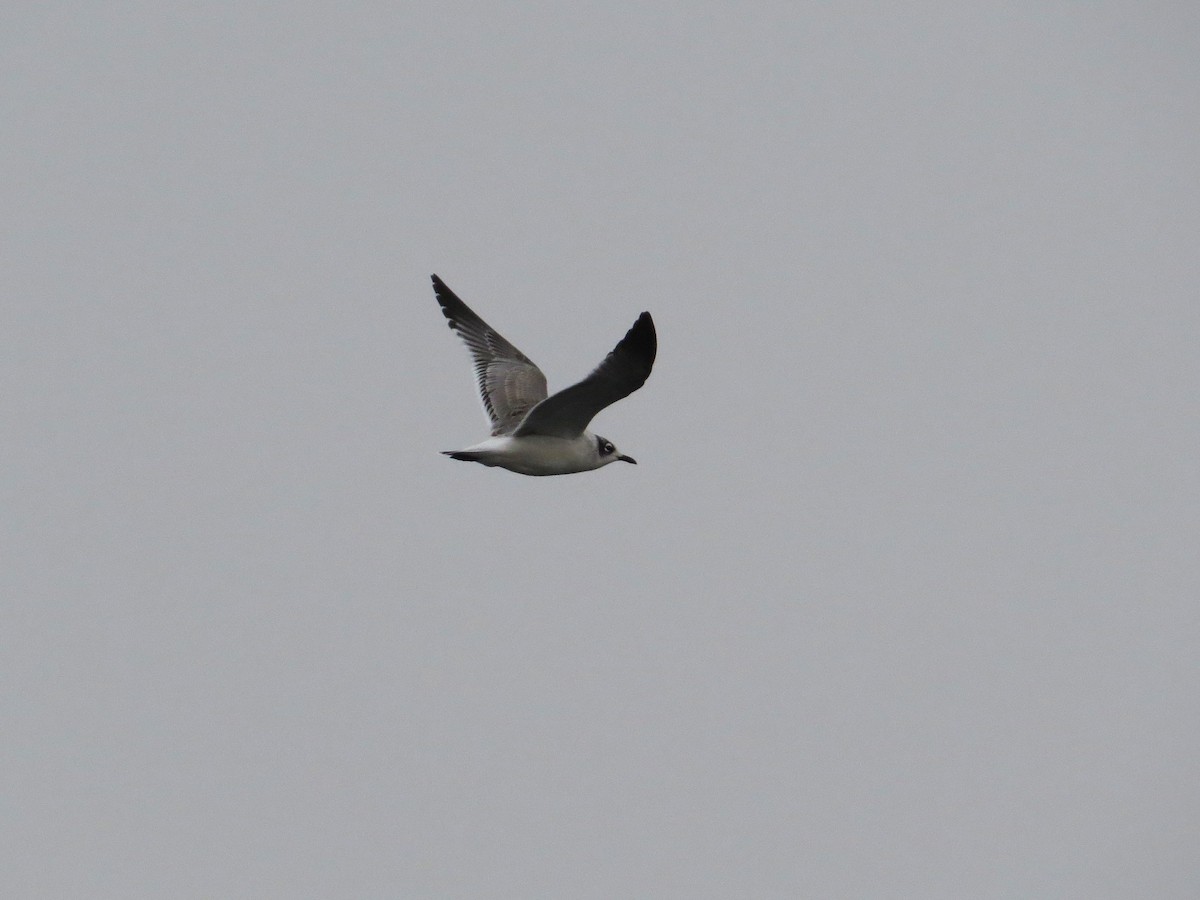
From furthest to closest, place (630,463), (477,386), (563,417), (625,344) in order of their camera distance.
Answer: (477,386)
(630,463)
(563,417)
(625,344)

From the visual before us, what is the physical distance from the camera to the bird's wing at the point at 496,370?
16469 mm

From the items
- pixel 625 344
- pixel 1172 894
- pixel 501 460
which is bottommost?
pixel 1172 894

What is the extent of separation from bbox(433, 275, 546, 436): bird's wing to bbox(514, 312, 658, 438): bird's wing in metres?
1.00

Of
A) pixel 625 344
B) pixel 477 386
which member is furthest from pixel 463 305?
pixel 625 344

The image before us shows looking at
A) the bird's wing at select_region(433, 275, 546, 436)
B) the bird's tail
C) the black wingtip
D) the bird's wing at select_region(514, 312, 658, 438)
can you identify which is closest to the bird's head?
the bird's wing at select_region(514, 312, 658, 438)

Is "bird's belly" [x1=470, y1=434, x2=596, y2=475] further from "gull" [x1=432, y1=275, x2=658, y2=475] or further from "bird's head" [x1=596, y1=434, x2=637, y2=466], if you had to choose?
"bird's head" [x1=596, y1=434, x2=637, y2=466]

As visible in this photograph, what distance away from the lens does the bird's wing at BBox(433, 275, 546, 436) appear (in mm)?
16469

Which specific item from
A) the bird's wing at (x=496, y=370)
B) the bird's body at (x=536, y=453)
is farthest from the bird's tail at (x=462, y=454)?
the bird's wing at (x=496, y=370)

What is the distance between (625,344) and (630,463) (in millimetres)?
2945

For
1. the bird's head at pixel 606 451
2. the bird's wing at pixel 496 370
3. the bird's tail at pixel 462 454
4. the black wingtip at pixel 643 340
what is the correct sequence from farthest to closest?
1. the bird's wing at pixel 496 370
2. the bird's head at pixel 606 451
3. the bird's tail at pixel 462 454
4. the black wingtip at pixel 643 340

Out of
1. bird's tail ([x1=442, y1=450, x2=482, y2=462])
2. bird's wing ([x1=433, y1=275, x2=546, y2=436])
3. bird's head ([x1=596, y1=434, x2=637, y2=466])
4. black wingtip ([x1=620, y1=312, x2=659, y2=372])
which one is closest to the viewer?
black wingtip ([x1=620, y1=312, x2=659, y2=372])

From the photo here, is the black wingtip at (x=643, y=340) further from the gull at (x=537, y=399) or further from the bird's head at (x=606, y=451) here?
the bird's head at (x=606, y=451)

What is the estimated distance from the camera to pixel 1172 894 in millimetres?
166375

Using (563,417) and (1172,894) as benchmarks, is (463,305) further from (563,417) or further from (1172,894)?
(1172,894)
